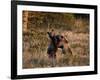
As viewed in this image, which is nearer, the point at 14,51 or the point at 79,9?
the point at 14,51

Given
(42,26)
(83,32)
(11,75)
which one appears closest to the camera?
(11,75)

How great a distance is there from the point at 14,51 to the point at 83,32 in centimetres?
74

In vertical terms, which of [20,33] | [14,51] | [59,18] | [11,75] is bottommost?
[11,75]

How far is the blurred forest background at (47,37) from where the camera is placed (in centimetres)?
206

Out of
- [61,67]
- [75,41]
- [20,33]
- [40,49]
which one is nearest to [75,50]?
[75,41]

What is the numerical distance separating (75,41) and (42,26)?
38 cm

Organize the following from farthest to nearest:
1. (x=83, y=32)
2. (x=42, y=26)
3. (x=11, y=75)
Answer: (x=83, y=32), (x=42, y=26), (x=11, y=75)

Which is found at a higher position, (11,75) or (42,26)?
(42,26)

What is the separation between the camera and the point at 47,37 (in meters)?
2.12

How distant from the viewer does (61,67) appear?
2164mm

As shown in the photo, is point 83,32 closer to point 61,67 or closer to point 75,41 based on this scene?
point 75,41

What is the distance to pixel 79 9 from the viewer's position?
222cm

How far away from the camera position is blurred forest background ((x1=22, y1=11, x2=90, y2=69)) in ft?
6.75

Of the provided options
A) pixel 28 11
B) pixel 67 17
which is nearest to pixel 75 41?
pixel 67 17
